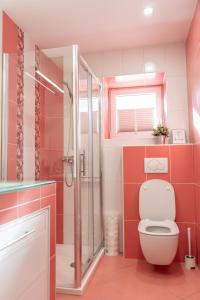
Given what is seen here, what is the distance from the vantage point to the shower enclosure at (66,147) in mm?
2037

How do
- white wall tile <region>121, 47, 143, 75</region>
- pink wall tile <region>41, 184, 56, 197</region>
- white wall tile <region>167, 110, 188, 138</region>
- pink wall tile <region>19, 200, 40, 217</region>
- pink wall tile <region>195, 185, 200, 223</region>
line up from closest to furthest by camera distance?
pink wall tile <region>19, 200, 40, 217</region> < pink wall tile <region>41, 184, 56, 197</region> < pink wall tile <region>195, 185, 200, 223</region> < white wall tile <region>167, 110, 188, 138</region> < white wall tile <region>121, 47, 143, 75</region>

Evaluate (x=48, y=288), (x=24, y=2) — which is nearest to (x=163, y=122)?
(x=24, y=2)

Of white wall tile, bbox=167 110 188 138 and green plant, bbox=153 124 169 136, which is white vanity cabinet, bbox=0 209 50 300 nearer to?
green plant, bbox=153 124 169 136

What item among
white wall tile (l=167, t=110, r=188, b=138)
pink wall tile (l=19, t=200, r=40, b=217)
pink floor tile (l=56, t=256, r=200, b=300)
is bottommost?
pink floor tile (l=56, t=256, r=200, b=300)

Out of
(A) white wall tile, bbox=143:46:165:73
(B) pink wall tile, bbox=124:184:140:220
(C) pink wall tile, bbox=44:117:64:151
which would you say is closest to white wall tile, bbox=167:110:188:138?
(A) white wall tile, bbox=143:46:165:73

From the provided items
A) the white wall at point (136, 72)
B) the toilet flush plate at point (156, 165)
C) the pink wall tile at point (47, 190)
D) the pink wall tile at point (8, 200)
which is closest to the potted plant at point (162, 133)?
the white wall at point (136, 72)

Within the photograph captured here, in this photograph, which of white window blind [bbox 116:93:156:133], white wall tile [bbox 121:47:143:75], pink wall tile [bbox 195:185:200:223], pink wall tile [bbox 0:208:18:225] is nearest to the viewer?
pink wall tile [bbox 0:208:18:225]

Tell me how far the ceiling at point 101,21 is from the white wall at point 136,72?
0.40 ft

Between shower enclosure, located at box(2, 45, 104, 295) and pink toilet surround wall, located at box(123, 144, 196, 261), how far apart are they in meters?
0.46

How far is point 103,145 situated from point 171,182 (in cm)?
90

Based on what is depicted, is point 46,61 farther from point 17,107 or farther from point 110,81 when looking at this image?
point 110,81

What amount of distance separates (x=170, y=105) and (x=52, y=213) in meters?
1.94

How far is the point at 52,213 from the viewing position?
158 centimetres

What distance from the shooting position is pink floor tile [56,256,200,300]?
1.91 meters
